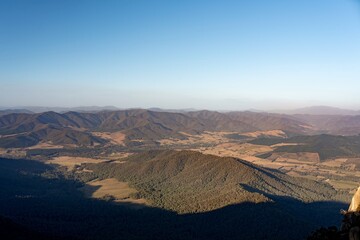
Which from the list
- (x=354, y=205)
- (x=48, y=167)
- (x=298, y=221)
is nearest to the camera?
(x=354, y=205)

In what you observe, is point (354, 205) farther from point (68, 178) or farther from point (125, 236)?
point (68, 178)

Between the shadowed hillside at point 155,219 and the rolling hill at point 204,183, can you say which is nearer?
the shadowed hillside at point 155,219

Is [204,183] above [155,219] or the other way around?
above

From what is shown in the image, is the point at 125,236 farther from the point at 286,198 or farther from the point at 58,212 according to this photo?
the point at 286,198

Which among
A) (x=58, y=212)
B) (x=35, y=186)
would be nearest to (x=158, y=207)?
(x=58, y=212)

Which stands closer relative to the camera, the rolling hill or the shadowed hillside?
the shadowed hillside

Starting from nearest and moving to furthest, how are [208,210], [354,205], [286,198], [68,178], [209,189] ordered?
[354,205] → [208,210] → [286,198] → [209,189] → [68,178]

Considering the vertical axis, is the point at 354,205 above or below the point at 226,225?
above

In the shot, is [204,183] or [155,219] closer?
[155,219]

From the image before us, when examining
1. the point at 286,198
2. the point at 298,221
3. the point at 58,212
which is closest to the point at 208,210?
the point at 298,221

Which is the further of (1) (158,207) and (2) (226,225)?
(1) (158,207)
